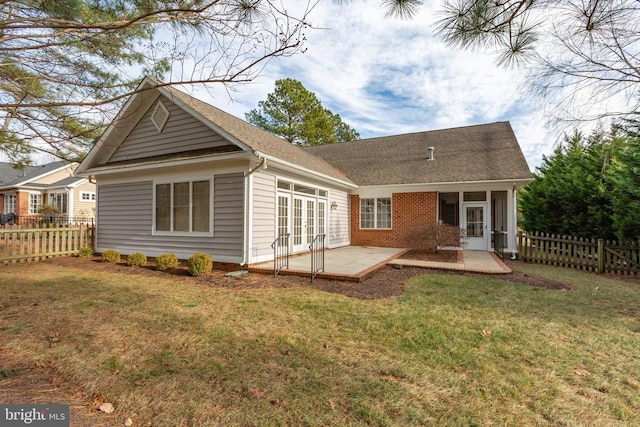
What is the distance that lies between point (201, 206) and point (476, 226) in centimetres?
1070

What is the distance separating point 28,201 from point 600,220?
117 ft

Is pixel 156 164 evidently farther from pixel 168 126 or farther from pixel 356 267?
pixel 356 267

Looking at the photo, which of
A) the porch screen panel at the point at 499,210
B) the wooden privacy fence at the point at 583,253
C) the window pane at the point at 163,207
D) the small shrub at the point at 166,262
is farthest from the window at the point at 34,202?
the wooden privacy fence at the point at 583,253

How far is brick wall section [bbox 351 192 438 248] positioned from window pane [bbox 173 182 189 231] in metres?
7.85

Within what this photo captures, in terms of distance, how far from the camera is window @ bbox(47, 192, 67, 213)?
23.6 meters

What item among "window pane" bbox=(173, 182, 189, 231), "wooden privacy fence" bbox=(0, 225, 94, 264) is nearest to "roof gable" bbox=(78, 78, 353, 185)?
"window pane" bbox=(173, 182, 189, 231)

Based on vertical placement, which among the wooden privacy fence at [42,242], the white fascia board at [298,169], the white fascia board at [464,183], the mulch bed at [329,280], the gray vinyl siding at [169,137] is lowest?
the mulch bed at [329,280]

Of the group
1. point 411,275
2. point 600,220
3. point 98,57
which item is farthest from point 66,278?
point 600,220

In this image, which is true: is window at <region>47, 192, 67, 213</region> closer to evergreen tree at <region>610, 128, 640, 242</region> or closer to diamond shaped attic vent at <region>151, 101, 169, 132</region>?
diamond shaped attic vent at <region>151, 101, 169, 132</region>

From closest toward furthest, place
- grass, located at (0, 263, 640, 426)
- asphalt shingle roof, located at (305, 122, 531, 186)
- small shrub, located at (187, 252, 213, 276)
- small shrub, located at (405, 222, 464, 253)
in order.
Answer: grass, located at (0, 263, 640, 426), small shrub, located at (187, 252, 213, 276), small shrub, located at (405, 222, 464, 253), asphalt shingle roof, located at (305, 122, 531, 186)

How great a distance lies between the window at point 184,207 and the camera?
8.79m

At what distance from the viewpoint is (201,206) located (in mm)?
8867

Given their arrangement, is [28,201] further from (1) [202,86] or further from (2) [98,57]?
(1) [202,86]

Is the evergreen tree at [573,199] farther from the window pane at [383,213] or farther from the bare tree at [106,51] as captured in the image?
the bare tree at [106,51]
